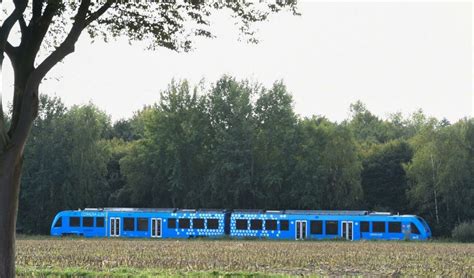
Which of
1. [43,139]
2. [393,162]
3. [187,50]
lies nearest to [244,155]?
[393,162]

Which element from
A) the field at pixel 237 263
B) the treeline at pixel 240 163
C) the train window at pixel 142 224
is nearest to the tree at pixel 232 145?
the treeline at pixel 240 163

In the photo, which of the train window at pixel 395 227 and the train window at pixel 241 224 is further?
the train window at pixel 241 224

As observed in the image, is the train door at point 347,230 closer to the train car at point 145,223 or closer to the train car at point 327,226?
the train car at point 327,226

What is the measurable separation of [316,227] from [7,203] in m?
43.5

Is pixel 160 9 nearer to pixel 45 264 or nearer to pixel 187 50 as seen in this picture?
pixel 187 50

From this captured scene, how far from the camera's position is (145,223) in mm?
59375

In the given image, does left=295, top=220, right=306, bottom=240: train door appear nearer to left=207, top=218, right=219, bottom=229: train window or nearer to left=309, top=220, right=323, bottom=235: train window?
left=309, top=220, right=323, bottom=235: train window

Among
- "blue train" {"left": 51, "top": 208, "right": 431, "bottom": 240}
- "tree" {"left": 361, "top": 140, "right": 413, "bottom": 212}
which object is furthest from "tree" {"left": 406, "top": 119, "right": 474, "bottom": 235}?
"blue train" {"left": 51, "top": 208, "right": 431, "bottom": 240}

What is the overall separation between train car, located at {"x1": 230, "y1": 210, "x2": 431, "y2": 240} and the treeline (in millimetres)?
10111

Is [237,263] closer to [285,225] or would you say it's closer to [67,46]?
[67,46]

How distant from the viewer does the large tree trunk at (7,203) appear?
50.2ft

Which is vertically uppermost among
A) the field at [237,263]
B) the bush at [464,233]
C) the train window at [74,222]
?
the train window at [74,222]

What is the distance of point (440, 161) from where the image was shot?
6819 centimetres

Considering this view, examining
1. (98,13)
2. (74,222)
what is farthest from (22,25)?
(74,222)
